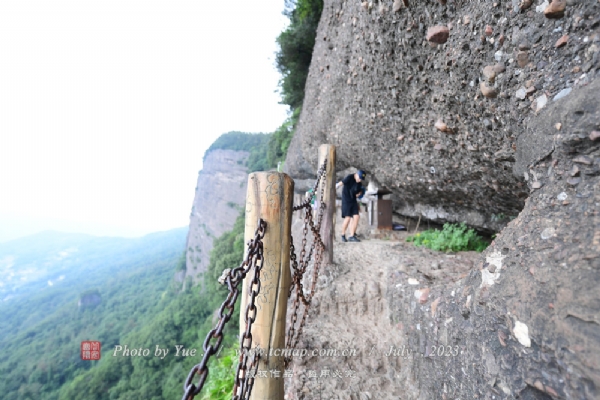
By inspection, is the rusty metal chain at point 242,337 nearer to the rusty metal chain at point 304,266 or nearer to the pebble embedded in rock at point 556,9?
the rusty metal chain at point 304,266

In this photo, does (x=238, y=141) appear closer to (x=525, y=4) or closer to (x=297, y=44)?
(x=297, y=44)

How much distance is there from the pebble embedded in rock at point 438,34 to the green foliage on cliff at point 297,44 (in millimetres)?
8272

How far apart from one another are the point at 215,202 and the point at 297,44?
45.1 meters

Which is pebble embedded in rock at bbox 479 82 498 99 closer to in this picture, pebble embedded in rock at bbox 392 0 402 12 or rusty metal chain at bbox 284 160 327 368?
pebble embedded in rock at bbox 392 0 402 12

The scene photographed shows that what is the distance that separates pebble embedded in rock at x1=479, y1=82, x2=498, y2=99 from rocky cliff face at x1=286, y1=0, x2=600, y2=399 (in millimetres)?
13

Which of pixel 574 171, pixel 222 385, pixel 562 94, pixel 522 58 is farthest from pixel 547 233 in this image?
pixel 222 385

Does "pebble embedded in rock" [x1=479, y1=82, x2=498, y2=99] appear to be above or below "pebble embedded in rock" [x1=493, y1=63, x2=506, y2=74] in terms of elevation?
below

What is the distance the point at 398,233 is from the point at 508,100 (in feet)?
14.5

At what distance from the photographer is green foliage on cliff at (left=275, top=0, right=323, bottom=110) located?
9.75m

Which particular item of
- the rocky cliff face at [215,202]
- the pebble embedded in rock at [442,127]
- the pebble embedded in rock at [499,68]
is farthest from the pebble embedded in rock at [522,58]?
the rocky cliff face at [215,202]

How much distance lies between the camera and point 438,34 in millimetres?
2771

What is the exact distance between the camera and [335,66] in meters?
5.46

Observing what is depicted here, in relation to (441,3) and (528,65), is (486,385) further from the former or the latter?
(441,3)

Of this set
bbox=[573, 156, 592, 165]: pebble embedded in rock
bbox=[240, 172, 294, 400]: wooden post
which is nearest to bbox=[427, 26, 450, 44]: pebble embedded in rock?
bbox=[573, 156, 592, 165]: pebble embedded in rock
